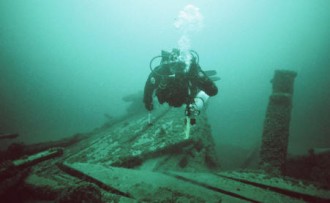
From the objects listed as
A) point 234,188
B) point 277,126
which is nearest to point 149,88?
point 234,188

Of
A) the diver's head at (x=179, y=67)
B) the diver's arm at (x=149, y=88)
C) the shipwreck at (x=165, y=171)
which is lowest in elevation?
the shipwreck at (x=165, y=171)

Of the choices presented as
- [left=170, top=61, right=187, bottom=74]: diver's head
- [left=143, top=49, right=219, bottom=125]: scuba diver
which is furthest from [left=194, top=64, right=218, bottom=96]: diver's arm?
[left=170, top=61, right=187, bottom=74]: diver's head

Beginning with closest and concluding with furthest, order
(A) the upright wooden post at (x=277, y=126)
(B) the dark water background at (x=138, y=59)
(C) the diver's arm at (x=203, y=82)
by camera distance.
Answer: (C) the diver's arm at (x=203, y=82) < (A) the upright wooden post at (x=277, y=126) < (B) the dark water background at (x=138, y=59)

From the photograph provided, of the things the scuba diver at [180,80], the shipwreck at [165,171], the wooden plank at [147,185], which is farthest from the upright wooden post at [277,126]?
the wooden plank at [147,185]

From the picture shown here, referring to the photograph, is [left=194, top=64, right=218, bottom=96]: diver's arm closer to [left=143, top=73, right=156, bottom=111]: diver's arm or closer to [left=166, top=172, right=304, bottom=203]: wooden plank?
[left=143, top=73, right=156, bottom=111]: diver's arm

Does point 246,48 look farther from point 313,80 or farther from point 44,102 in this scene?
point 44,102

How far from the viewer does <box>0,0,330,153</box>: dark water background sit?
1093 inches

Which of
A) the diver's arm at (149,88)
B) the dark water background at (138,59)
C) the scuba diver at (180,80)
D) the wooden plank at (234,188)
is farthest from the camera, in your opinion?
the dark water background at (138,59)

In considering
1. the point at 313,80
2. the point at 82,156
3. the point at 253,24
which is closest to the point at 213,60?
the point at 253,24

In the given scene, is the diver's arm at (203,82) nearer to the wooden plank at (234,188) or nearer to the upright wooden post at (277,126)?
the wooden plank at (234,188)

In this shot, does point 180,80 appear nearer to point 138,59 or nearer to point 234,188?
point 234,188

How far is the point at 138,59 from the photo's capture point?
370 ft

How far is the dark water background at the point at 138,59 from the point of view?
27766 mm

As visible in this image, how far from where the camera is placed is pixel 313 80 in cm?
2970
